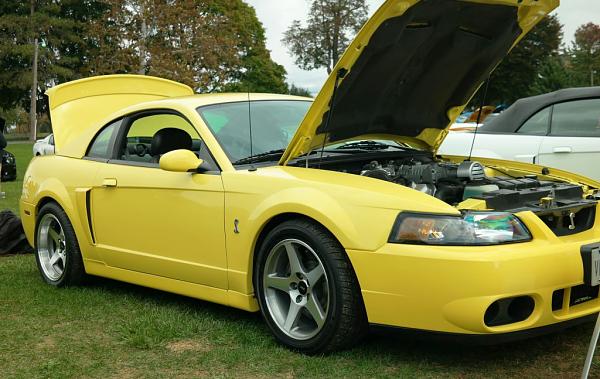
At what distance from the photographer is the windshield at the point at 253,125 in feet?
14.9

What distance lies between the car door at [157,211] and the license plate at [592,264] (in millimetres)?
1960

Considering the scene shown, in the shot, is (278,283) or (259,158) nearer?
(278,283)

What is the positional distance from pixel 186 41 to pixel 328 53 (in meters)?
21.6

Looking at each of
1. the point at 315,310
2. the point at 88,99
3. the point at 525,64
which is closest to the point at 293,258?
the point at 315,310

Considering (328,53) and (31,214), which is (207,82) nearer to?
(328,53)

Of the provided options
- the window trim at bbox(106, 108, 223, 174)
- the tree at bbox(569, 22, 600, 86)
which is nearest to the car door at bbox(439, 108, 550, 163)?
the window trim at bbox(106, 108, 223, 174)

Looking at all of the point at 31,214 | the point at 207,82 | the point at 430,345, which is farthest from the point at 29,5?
the point at 430,345

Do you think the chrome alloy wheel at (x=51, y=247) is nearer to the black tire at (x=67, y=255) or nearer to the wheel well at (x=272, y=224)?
the black tire at (x=67, y=255)

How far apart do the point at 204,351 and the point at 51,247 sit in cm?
246

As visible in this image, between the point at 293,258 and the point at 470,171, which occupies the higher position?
the point at 470,171

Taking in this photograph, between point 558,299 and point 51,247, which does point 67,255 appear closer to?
point 51,247

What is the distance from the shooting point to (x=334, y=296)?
3676 mm

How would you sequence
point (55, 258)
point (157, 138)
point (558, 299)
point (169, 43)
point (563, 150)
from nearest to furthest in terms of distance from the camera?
point (558, 299) < point (157, 138) < point (55, 258) < point (563, 150) < point (169, 43)

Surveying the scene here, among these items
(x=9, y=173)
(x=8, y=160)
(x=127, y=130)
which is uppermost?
(x=127, y=130)
